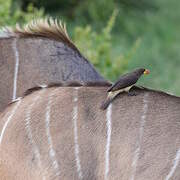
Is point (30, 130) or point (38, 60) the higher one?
point (38, 60)

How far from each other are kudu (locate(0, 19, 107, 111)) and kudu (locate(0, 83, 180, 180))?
0.42 metres

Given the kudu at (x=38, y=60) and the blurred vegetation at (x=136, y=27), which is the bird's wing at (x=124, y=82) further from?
the blurred vegetation at (x=136, y=27)

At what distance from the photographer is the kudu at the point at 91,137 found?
2.05 meters

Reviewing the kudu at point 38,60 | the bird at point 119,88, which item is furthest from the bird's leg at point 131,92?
the kudu at point 38,60

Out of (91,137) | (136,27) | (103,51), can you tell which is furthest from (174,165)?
(136,27)

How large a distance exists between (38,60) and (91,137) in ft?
2.46

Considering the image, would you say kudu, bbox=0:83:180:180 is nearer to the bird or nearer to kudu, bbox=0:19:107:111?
the bird

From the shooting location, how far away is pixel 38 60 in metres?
2.75

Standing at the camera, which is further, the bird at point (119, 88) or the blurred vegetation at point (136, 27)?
the blurred vegetation at point (136, 27)

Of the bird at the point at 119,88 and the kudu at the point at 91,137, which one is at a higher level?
the bird at the point at 119,88

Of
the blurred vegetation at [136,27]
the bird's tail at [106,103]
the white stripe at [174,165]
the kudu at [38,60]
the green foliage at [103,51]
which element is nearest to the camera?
the white stripe at [174,165]

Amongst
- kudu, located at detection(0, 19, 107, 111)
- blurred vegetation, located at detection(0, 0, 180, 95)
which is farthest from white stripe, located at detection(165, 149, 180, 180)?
blurred vegetation, located at detection(0, 0, 180, 95)

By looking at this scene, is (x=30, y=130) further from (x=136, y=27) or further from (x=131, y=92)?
(x=136, y=27)

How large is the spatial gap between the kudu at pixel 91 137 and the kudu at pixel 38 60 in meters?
0.42
